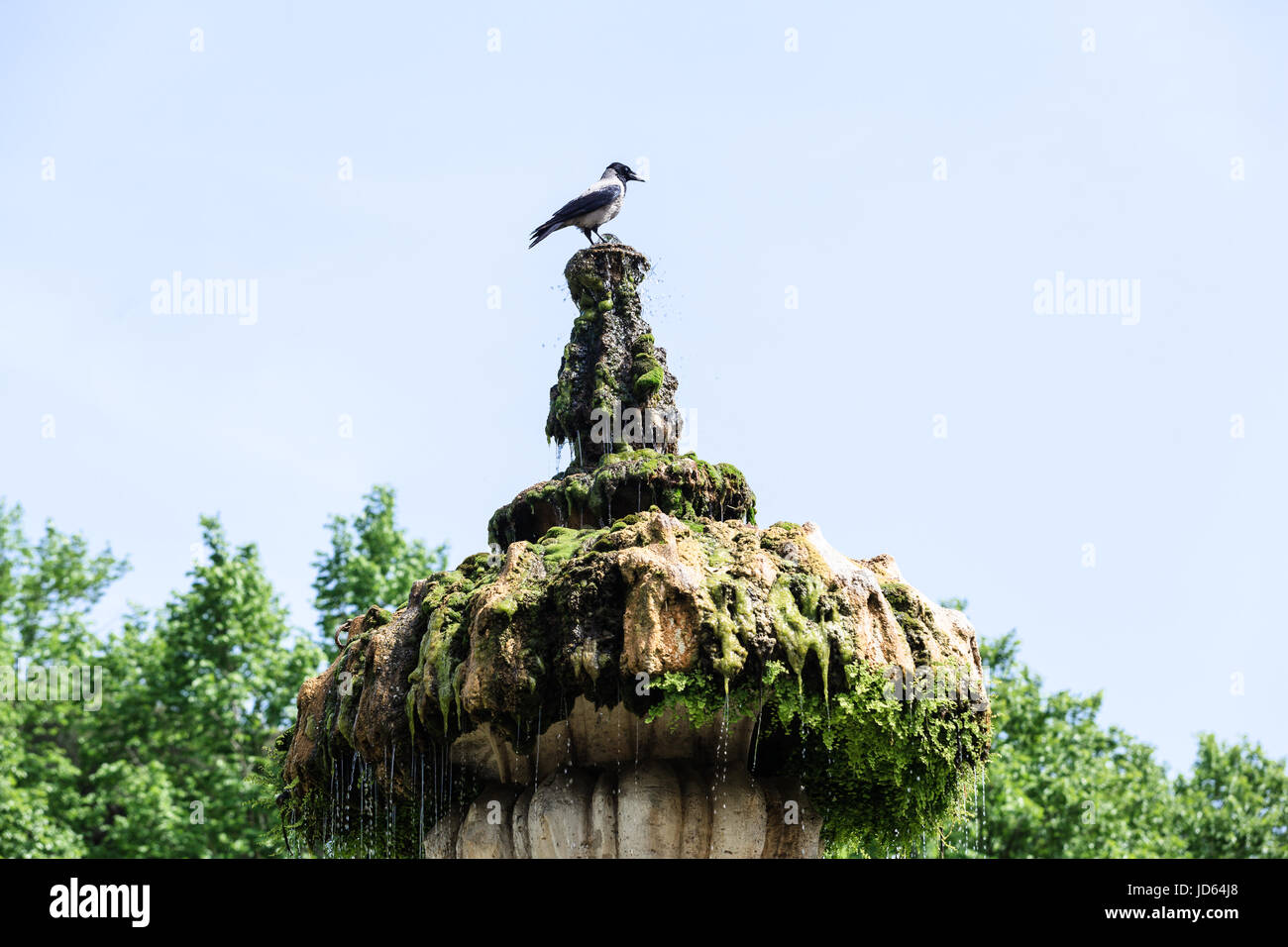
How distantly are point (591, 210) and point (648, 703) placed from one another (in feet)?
12.2

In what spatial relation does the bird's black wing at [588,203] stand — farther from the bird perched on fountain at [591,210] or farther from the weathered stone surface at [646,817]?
the weathered stone surface at [646,817]

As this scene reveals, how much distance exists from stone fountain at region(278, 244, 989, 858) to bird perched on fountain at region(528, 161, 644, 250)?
190cm

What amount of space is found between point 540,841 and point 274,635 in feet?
49.6

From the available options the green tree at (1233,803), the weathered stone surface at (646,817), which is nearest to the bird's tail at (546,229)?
the weathered stone surface at (646,817)

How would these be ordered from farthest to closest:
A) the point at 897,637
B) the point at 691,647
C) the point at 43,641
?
the point at 43,641, the point at 897,637, the point at 691,647

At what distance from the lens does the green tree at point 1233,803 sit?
66.8 ft

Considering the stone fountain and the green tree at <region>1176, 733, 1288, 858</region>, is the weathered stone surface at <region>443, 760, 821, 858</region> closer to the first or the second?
the stone fountain

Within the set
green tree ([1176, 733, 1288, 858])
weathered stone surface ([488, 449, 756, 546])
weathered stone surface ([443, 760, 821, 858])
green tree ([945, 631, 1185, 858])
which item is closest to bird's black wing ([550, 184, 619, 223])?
weathered stone surface ([488, 449, 756, 546])

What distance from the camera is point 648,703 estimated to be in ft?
19.5

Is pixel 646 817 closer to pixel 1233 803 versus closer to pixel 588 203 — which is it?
pixel 588 203

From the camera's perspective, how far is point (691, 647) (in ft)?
19.2

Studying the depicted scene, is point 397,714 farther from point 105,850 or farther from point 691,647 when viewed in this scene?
point 105,850

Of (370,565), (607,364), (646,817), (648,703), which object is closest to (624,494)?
(607,364)

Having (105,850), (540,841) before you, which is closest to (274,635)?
(105,850)
